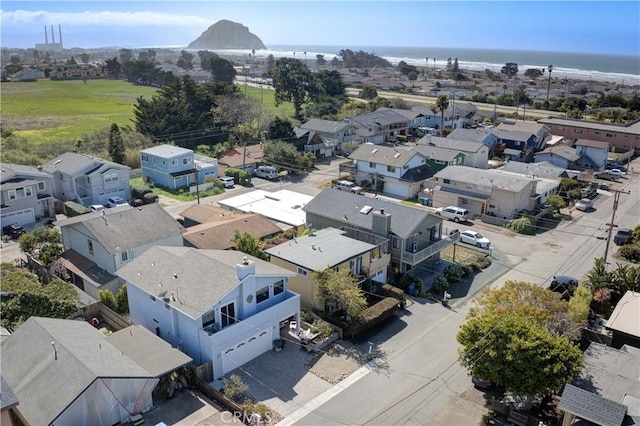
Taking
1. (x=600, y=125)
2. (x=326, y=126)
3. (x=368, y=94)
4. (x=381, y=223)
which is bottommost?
(x=381, y=223)

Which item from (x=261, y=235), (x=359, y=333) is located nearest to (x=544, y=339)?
(x=359, y=333)

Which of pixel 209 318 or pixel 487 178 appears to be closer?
pixel 209 318

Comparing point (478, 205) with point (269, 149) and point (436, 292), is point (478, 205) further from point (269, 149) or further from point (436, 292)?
point (269, 149)

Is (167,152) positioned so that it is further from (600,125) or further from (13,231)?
(600,125)

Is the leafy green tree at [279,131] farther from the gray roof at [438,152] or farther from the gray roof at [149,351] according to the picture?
the gray roof at [149,351]

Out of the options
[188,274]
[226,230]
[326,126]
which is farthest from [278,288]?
[326,126]

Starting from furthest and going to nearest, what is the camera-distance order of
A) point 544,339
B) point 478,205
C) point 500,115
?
1. point 500,115
2. point 478,205
3. point 544,339
